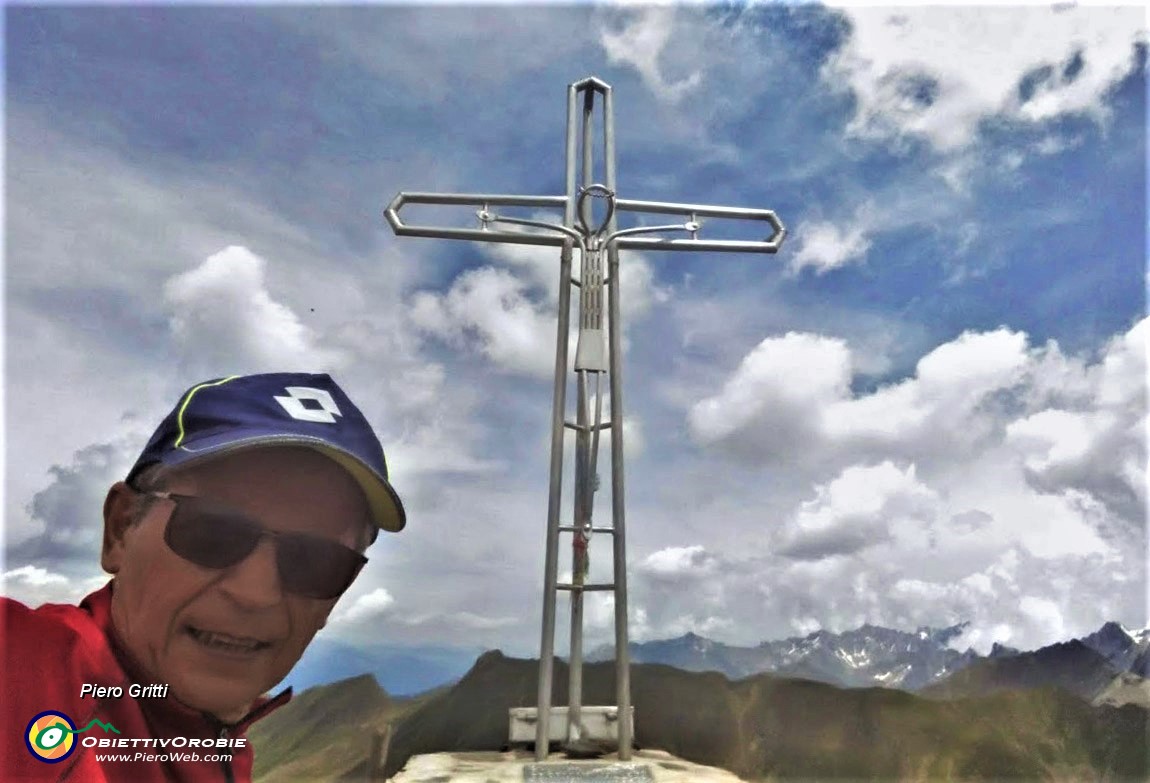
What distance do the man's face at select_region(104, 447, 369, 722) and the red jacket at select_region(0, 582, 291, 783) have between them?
2.5 inches

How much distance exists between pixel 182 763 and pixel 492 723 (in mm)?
2979

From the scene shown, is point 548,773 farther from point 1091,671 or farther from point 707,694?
point 1091,671

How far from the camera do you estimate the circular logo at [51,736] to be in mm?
2561

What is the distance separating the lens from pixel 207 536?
260 cm

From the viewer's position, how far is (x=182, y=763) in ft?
8.59

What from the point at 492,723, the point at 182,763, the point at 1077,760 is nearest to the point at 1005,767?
the point at 1077,760

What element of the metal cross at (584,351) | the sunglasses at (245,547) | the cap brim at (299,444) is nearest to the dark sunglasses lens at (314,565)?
the sunglasses at (245,547)

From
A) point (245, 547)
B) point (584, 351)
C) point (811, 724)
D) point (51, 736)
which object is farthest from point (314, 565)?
point (811, 724)

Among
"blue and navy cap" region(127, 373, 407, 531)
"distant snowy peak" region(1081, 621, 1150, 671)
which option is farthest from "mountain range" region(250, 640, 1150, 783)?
"blue and navy cap" region(127, 373, 407, 531)

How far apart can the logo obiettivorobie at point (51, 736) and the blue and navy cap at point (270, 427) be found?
32.2 inches

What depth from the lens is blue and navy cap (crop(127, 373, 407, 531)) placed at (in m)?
2.48

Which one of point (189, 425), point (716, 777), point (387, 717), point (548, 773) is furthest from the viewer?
point (387, 717)

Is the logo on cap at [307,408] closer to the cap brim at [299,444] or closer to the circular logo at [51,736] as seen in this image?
the cap brim at [299,444]

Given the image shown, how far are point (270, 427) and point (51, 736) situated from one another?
1.28 metres
